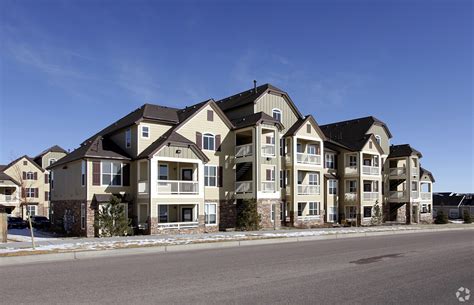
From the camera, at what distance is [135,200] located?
105 ft

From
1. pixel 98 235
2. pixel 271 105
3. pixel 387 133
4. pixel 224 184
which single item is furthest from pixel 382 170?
pixel 98 235

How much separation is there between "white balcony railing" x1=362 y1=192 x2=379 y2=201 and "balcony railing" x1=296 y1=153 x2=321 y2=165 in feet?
26.4

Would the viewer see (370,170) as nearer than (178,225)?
No

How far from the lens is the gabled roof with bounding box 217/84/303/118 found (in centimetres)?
3856

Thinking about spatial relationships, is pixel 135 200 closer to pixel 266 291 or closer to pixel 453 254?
pixel 453 254

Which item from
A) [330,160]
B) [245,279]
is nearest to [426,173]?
[330,160]

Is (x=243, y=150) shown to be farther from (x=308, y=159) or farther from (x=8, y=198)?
(x=8, y=198)

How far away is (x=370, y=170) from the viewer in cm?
4703

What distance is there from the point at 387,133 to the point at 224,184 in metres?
24.7

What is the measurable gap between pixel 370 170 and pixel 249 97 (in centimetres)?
1628

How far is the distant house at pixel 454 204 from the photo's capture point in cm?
8231

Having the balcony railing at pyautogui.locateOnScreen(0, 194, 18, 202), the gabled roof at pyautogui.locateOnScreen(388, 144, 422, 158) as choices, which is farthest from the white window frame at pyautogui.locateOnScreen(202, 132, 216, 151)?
the balcony railing at pyautogui.locateOnScreen(0, 194, 18, 202)

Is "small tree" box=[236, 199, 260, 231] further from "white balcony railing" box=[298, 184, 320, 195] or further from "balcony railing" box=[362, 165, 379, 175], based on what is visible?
"balcony railing" box=[362, 165, 379, 175]

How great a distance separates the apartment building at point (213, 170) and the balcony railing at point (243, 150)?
0.09m
